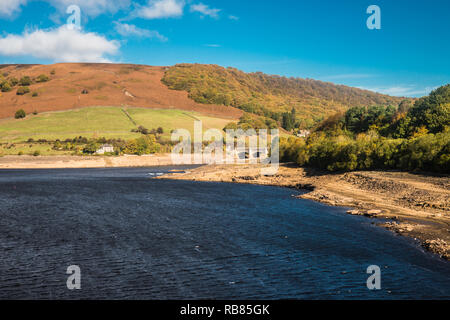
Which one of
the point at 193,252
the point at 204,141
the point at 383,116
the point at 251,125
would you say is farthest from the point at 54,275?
the point at 251,125

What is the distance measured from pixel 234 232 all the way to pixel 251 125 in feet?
503

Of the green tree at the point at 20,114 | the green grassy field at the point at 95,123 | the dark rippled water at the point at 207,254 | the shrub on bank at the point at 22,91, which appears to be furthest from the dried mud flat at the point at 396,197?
the shrub on bank at the point at 22,91

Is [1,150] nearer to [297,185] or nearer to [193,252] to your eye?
[297,185]

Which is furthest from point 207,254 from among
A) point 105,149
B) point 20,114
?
point 20,114

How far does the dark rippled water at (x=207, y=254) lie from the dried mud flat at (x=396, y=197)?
196 centimetres

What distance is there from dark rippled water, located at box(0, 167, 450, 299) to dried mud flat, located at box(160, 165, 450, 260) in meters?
Answer: 1.96

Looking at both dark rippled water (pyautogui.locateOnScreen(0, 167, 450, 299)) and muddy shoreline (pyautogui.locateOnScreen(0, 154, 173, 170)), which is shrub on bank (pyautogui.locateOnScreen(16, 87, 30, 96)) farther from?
dark rippled water (pyautogui.locateOnScreen(0, 167, 450, 299))

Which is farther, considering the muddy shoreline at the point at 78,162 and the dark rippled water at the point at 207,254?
the muddy shoreline at the point at 78,162

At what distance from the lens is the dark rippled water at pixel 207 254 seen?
1912 centimetres

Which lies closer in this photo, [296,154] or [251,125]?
[296,154]

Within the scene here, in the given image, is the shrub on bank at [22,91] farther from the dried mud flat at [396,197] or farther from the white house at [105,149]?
the dried mud flat at [396,197]

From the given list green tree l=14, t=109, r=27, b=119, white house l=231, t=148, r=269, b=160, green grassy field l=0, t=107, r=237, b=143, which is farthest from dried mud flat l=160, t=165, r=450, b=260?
green tree l=14, t=109, r=27, b=119

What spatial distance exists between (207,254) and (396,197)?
2657 centimetres
